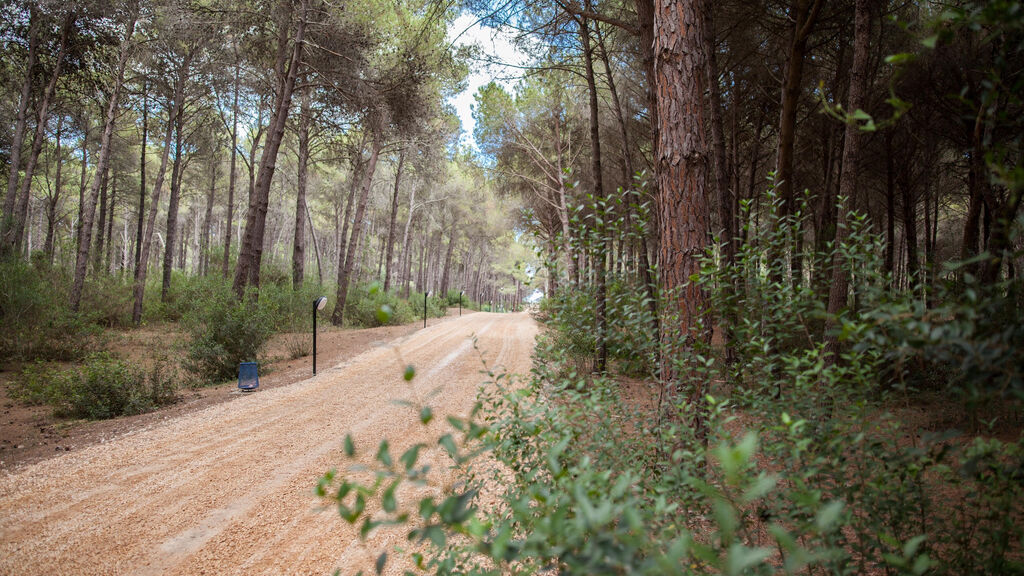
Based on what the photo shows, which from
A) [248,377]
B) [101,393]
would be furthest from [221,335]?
[101,393]

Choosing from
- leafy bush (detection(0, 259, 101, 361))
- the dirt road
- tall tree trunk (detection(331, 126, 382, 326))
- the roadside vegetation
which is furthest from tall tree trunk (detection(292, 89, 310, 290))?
the dirt road

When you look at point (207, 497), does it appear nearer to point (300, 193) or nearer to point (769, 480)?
point (769, 480)

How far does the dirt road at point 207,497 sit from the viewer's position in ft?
8.45

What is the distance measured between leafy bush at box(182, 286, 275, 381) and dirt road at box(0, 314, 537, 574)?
198cm

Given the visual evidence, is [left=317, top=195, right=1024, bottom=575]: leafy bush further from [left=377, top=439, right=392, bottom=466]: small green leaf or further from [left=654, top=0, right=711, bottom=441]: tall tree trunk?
[left=654, top=0, right=711, bottom=441]: tall tree trunk

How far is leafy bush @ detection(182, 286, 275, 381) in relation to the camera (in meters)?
7.14

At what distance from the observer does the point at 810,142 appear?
9297 millimetres

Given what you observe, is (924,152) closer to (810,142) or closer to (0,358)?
(810,142)

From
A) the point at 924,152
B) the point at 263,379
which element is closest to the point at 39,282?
the point at 263,379

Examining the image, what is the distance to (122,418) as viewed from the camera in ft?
16.7

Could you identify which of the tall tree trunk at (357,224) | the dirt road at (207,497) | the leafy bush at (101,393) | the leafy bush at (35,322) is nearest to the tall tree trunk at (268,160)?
the leafy bush at (35,322)

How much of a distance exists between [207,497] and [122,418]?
2957 millimetres

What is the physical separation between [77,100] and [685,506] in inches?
678

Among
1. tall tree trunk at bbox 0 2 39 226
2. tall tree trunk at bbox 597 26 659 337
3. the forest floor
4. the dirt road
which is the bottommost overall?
the dirt road
